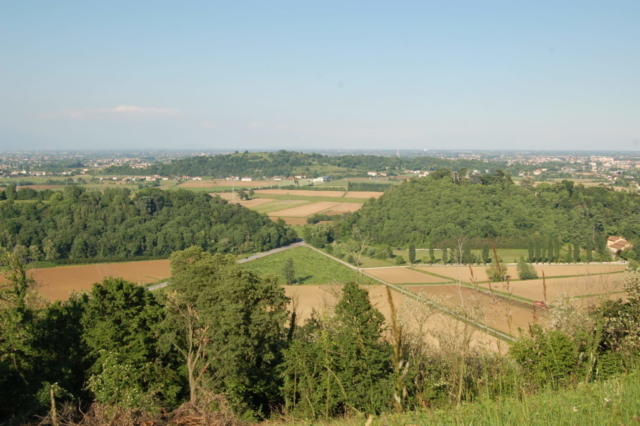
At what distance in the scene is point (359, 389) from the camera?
1066cm

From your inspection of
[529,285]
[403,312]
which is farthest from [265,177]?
[403,312]

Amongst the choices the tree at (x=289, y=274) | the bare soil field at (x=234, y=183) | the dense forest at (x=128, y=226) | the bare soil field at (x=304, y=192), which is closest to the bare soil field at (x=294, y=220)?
the dense forest at (x=128, y=226)

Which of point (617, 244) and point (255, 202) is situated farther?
point (255, 202)

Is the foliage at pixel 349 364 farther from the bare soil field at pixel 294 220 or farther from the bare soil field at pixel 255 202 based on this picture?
the bare soil field at pixel 255 202

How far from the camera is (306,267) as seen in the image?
141 ft

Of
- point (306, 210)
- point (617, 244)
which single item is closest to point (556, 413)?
point (617, 244)

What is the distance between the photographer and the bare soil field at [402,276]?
119ft

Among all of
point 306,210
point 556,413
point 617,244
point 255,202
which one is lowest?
point 617,244

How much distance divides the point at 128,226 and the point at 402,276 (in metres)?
31.1

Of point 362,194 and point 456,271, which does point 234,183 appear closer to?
point 362,194

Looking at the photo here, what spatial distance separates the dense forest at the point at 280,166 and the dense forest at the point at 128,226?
60133 millimetres

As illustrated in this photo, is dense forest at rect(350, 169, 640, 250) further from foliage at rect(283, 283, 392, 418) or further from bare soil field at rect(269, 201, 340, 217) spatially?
foliage at rect(283, 283, 392, 418)

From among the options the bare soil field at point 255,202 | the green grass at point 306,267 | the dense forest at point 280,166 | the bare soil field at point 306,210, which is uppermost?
the dense forest at point 280,166

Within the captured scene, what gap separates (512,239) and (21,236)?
49.7m
